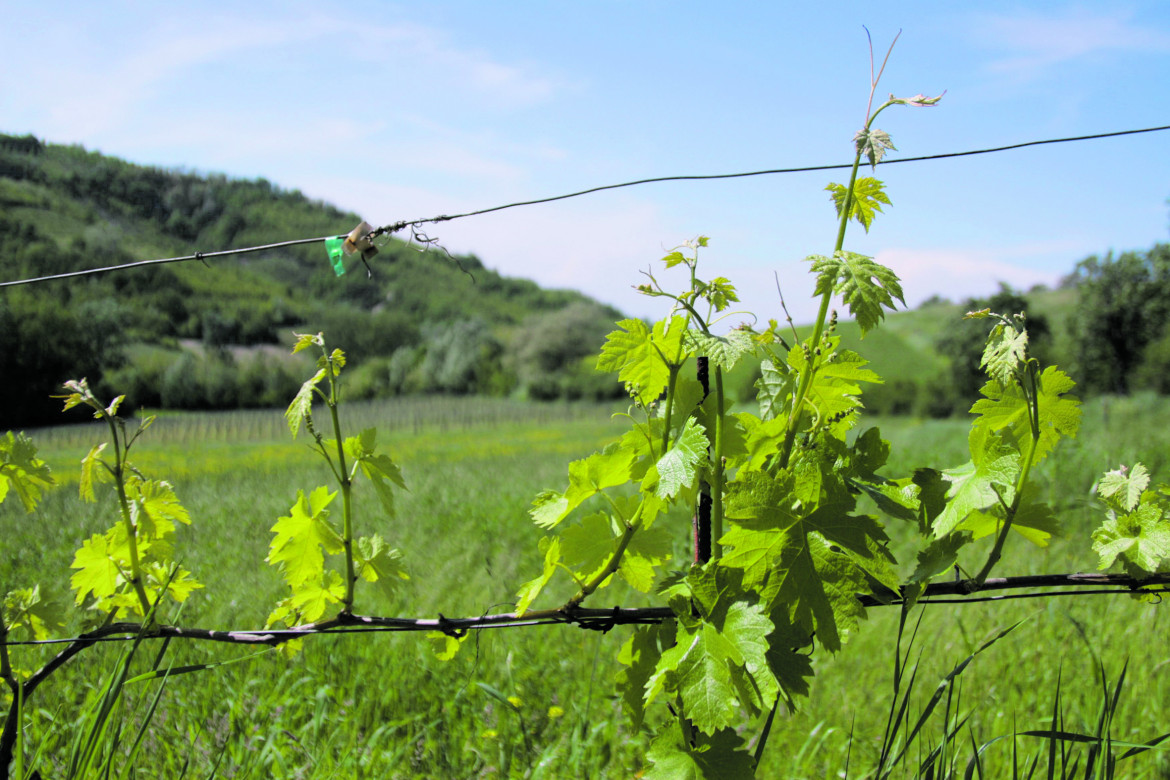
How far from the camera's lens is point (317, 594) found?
4.07 ft

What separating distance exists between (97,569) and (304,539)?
560mm

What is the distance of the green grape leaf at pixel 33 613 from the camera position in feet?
4.76

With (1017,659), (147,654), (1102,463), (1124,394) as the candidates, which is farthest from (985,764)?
(1124,394)

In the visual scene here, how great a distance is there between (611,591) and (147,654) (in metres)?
2.26

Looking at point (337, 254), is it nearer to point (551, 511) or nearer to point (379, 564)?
point (379, 564)

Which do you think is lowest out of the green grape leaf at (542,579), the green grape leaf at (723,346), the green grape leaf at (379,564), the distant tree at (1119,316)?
the green grape leaf at (379,564)

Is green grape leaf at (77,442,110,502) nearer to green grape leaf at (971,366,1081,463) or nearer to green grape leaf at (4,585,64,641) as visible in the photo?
green grape leaf at (4,585,64,641)

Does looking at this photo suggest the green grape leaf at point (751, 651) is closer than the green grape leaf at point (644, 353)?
Yes

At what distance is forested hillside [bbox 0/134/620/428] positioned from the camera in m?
9.25

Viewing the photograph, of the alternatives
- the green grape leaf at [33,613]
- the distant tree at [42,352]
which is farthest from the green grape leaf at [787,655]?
the distant tree at [42,352]

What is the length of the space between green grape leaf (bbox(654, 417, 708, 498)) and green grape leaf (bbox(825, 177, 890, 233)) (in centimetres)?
39

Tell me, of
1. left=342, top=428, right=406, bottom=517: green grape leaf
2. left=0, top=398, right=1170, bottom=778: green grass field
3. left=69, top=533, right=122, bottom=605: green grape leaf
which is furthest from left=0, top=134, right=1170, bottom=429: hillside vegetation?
left=0, top=398, right=1170, bottom=778: green grass field

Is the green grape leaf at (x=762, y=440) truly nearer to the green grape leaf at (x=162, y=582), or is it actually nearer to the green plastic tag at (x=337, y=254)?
the green plastic tag at (x=337, y=254)

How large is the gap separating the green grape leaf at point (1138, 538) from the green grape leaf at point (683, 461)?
27.2 inches
